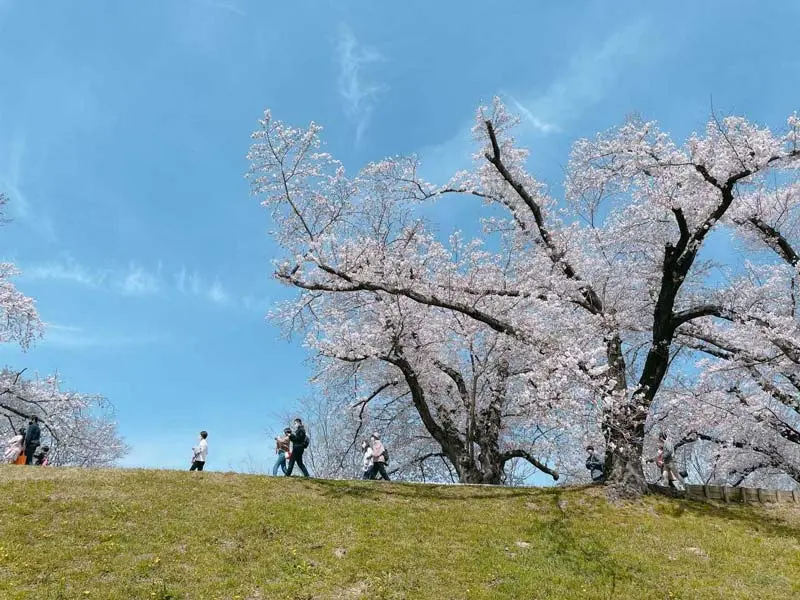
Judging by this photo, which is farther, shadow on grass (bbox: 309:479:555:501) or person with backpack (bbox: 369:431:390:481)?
person with backpack (bbox: 369:431:390:481)

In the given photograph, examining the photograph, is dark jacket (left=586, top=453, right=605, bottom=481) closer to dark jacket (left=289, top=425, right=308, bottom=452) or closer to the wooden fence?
the wooden fence

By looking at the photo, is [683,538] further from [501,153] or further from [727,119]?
[501,153]

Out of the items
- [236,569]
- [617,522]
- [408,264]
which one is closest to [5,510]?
[236,569]

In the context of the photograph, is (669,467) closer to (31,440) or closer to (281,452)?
(281,452)

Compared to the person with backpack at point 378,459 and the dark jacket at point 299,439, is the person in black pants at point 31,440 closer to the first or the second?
the dark jacket at point 299,439

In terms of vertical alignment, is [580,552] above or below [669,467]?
below

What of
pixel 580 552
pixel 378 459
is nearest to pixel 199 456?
pixel 378 459

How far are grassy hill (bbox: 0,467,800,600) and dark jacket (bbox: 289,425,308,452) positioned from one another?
1.78m

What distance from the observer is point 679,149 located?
582 inches

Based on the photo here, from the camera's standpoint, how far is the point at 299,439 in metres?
16.6

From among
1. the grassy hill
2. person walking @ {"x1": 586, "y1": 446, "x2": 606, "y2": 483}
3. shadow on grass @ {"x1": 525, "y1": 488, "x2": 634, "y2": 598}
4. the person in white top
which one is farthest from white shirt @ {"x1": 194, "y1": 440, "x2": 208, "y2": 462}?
person walking @ {"x1": 586, "y1": 446, "x2": 606, "y2": 483}

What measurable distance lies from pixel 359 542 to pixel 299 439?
5.77 meters

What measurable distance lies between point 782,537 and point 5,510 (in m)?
15.0

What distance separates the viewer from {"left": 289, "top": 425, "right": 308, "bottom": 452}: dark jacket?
54.0 ft
